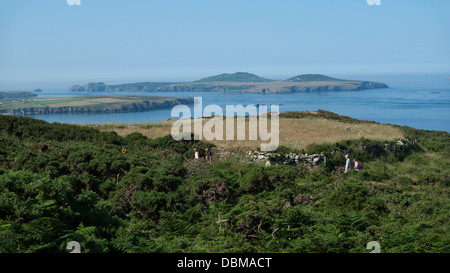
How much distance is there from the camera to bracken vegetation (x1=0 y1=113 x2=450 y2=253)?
20.9 feet

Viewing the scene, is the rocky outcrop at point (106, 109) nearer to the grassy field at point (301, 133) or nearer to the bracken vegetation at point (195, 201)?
the grassy field at point (301, 133)

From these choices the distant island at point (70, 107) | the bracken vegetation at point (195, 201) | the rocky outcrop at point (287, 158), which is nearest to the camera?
the bracken vegetation at point (195, 201)

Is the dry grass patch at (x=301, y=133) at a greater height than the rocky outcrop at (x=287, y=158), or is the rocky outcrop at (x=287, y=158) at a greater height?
the dry grass patch at (x=301, y=133)

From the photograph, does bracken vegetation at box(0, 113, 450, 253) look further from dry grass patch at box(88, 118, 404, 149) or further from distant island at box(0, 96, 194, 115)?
distant island at box(0, 96, 194, 115)

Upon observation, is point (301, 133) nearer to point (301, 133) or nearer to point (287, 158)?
point (301, 133)

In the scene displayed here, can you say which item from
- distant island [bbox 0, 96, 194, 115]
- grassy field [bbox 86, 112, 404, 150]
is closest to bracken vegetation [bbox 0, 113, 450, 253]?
grassy field [bbox 86, 112, 404, 150]

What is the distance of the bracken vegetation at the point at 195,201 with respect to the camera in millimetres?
6383

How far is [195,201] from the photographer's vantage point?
11.0 metres

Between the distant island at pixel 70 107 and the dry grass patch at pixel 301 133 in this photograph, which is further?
the distant island at pixel 70 107

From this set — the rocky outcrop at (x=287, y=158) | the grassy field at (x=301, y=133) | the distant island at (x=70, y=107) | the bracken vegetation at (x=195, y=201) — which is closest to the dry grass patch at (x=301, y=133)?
the grassy field at (x=301, y=133)
